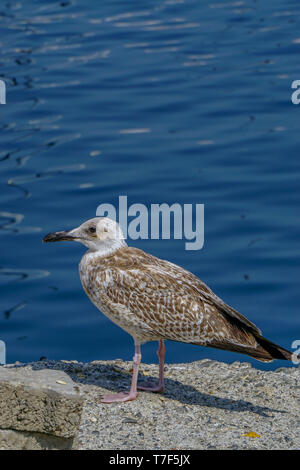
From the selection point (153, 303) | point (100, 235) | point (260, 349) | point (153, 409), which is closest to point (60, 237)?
point (100, 235)

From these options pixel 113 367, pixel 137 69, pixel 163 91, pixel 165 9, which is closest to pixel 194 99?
pixel 163 91

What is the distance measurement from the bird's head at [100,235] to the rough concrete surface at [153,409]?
3.71 feet

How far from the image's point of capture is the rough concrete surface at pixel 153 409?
7031 mm

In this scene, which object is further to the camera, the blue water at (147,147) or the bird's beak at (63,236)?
the blue water at (147,147)

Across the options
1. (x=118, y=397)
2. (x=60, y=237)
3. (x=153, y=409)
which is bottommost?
(x=153, y=409)

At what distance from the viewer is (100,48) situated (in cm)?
2073

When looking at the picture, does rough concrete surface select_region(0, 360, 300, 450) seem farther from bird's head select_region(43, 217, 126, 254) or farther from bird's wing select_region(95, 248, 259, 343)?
bird's head select_region(43, 217, 126, 254)

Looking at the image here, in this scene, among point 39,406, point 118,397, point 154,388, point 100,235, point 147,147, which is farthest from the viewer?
point 147,147

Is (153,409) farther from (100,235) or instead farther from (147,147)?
(147,147)

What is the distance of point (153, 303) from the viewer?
329 inches

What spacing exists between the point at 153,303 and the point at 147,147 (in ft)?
26.9

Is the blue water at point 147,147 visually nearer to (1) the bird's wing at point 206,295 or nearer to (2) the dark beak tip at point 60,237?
(1) the bird's wing at point 206,295

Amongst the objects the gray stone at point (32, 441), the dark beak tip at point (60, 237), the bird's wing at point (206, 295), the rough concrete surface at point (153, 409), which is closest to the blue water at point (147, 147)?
the rough concrete surface at point (153, 409)
